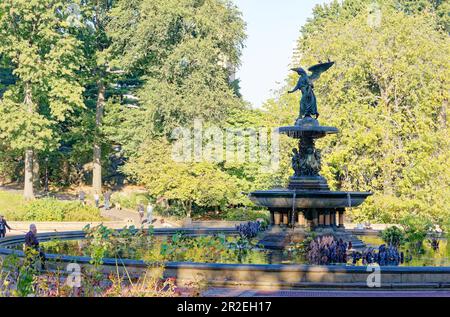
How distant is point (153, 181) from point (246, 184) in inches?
237

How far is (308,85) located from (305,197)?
3.52m

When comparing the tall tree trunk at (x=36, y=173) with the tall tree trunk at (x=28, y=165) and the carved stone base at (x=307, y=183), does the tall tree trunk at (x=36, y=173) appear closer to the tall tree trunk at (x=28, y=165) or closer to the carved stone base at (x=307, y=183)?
the tall tree trunk at (x=28, y=165)

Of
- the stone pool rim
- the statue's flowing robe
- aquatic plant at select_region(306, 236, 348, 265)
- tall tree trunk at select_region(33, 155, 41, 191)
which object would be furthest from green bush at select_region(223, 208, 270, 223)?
the stone pool rim

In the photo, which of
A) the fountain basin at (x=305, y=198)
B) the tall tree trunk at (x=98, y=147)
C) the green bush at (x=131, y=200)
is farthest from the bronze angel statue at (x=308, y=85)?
the tall tree trunk at (x=98, y=147)

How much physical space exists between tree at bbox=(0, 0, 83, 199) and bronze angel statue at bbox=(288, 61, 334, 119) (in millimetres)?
29682

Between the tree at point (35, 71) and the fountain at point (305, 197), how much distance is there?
29.8 meters

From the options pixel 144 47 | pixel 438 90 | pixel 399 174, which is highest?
pixel 144 47

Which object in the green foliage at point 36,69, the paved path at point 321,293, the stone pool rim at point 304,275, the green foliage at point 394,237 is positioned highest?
the green foliage at point 36,69

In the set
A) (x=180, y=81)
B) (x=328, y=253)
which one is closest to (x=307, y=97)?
(x=328, y=253)

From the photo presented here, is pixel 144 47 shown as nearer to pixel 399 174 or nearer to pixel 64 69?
pixel 64 69

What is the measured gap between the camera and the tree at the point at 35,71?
5150 centimetres
